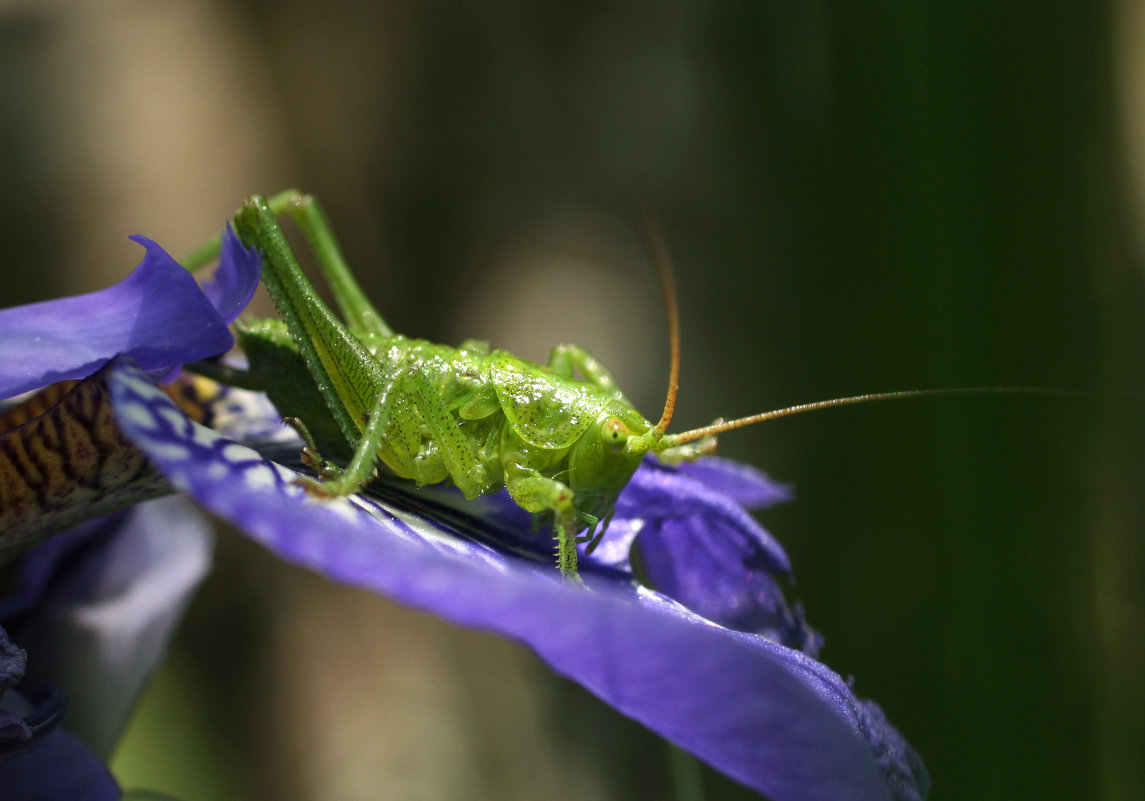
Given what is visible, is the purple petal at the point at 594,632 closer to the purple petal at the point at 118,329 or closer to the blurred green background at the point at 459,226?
the purple petal at the point at 118,329

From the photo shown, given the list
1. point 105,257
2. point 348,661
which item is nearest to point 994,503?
point 348,661

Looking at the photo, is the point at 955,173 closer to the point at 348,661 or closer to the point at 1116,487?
the point at 1116,487

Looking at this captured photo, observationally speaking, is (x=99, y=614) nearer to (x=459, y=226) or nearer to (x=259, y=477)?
(x=259, y=477)

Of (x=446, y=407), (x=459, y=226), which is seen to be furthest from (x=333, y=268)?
(x=459, y=226)

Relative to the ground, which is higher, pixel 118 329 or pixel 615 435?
pixel 118 329

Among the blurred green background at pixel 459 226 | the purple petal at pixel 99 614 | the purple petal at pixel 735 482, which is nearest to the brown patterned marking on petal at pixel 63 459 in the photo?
the purple petal at pixel 99 614

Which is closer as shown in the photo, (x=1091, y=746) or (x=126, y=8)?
(x=1091, y=746)
